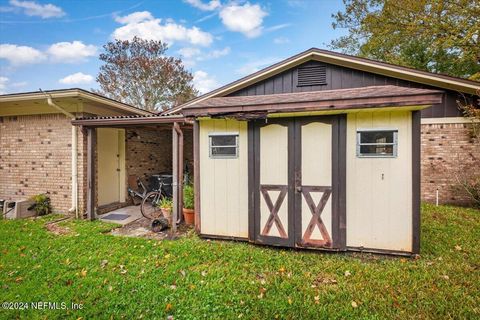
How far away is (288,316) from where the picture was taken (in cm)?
249

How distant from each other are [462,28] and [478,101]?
4.42 metres

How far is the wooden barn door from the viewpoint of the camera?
403 cm

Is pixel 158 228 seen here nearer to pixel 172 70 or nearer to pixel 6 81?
pixel 6 81

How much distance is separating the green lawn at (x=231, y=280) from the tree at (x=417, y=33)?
8.21 m

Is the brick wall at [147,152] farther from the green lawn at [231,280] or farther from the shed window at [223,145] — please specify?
the shed window at [223,145]

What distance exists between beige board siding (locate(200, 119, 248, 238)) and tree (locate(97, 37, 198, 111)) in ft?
45.1

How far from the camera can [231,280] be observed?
10.4 feet

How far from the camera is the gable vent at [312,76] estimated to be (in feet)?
20.9

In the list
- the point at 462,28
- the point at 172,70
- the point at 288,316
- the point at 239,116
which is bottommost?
the point at 288,316

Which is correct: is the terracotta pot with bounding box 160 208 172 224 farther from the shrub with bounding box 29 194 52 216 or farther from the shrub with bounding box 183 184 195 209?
the shrub with bounding box 29 194 52 216

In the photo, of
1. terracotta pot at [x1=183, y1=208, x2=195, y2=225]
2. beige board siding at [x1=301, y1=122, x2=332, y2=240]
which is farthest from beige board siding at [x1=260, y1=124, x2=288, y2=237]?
terracotta pot at [x1=183, y1=208, x2=195, y2=225]

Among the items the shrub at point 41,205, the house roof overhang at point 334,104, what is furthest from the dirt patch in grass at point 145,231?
the shrub at point 41,205

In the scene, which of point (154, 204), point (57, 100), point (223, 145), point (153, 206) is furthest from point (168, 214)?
point (57, 100)

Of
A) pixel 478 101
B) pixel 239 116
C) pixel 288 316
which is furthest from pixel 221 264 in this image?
pixel 478 101
